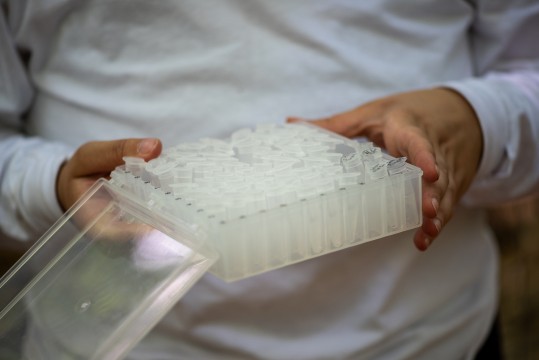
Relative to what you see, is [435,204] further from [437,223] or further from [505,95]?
[505,95]

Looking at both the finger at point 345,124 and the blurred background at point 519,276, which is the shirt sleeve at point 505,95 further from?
the blurred background at point 519,276

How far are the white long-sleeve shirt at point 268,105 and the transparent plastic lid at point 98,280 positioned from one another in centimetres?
13

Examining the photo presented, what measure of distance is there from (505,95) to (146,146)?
34 centimetres

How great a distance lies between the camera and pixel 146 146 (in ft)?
1.48

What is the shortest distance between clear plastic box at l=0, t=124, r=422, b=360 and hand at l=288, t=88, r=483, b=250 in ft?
0.13

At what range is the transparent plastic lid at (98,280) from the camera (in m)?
0.36

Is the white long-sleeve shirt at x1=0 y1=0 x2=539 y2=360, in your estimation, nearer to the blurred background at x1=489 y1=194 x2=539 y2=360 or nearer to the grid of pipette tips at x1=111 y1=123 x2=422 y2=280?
the grid of pipette tips at x1=111 y1=123 x2=422 y2=280

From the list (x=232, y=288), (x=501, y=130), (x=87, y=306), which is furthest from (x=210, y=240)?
(x=501, y=130)

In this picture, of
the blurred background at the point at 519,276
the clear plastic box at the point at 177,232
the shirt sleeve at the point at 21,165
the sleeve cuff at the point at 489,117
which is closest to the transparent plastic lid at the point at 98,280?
the clear plastic box at the point at 177,232

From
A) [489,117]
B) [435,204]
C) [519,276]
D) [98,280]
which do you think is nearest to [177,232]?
[98,280]

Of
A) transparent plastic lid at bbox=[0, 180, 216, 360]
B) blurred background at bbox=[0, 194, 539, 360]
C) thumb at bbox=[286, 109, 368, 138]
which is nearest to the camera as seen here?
transparent plastic lid at bbox=[0, 180, 216, 360]

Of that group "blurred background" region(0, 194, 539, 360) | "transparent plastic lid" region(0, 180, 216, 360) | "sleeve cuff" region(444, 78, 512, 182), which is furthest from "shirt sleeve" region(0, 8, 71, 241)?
"blurred background" region(0, 194, 539, 360)

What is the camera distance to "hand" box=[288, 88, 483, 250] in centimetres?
46

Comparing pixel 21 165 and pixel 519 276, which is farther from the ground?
pixel 21 165
